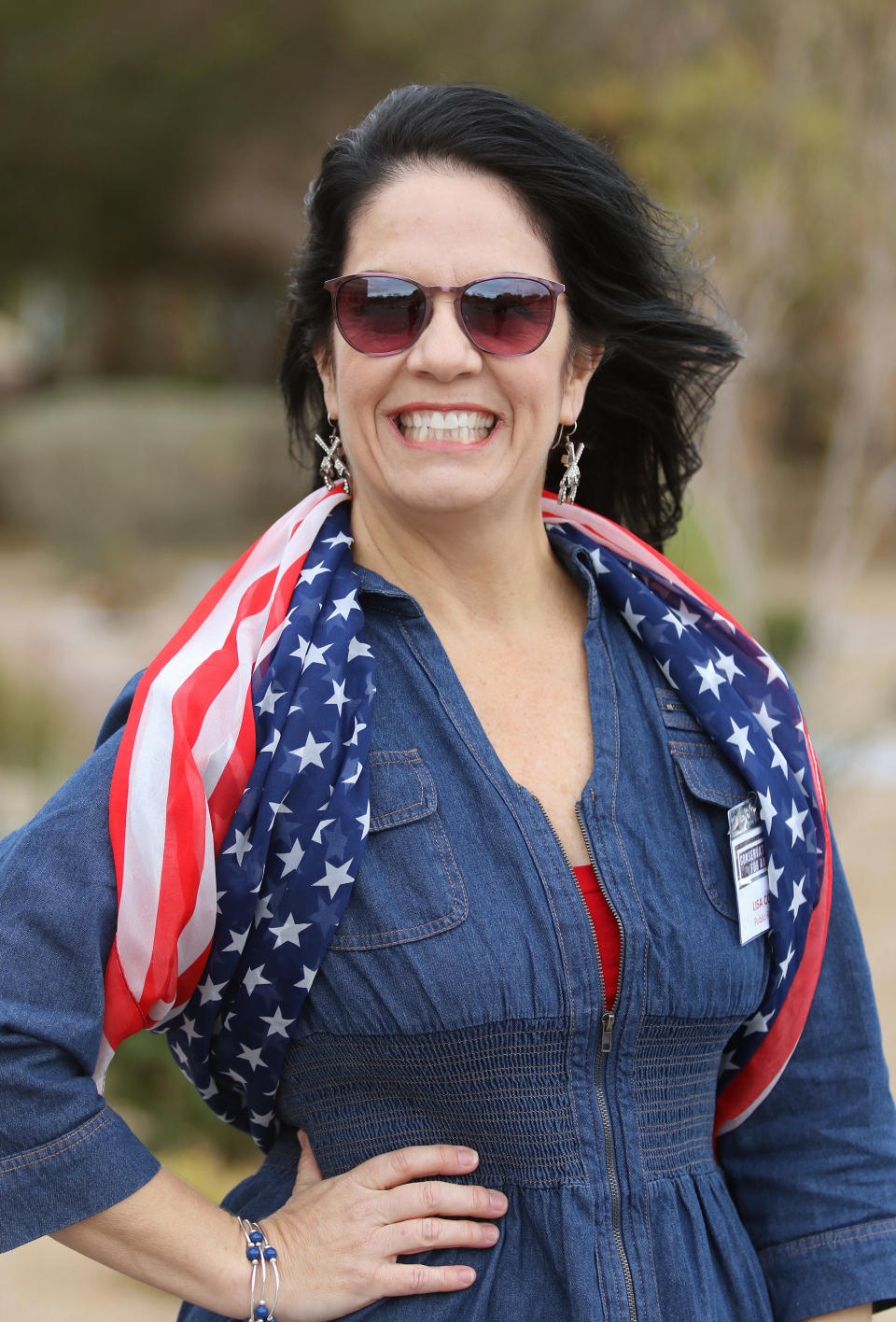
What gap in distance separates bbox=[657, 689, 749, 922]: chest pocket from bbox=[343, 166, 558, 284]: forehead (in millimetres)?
566

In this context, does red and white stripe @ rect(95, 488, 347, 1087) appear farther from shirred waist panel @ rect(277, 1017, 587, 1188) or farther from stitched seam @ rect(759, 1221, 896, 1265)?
stitched seam @ rect(759, 1221, 896, 1265)

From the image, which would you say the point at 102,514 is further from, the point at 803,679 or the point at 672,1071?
the point at 672,1071

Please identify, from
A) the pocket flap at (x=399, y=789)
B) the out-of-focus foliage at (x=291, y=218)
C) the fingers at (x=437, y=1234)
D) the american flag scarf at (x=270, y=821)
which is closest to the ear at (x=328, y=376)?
the american flag scarf at (x=270, y=821)

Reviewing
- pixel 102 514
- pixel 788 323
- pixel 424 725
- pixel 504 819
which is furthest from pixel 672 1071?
pixel 102 514

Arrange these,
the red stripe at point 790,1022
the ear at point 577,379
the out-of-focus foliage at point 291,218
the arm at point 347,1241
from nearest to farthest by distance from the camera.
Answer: the arm at point 347,1241 < the red stripe at point 790,1022 < the ear at point 577,379 < the out-of-focus foliage at point 291,218

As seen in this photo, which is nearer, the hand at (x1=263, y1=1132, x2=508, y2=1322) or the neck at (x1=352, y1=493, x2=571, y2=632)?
the hand at (x1=263, y1=1132, x2=508, y2=1322)

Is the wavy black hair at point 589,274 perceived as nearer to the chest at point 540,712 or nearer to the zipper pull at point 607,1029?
the chest at point 540,712

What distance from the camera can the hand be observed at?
1.50 meters

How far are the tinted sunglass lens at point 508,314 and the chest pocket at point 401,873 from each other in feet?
1.63

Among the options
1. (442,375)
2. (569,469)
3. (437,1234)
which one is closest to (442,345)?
(442,375)

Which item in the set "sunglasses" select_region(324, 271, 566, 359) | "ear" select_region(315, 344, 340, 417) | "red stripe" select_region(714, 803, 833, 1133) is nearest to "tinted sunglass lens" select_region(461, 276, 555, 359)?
"sunglasses" select_region(324, 271, 566, 359)

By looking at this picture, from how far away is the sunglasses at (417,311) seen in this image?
5.25 ft

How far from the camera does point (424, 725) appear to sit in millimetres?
1605

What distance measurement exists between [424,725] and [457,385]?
393 mm
